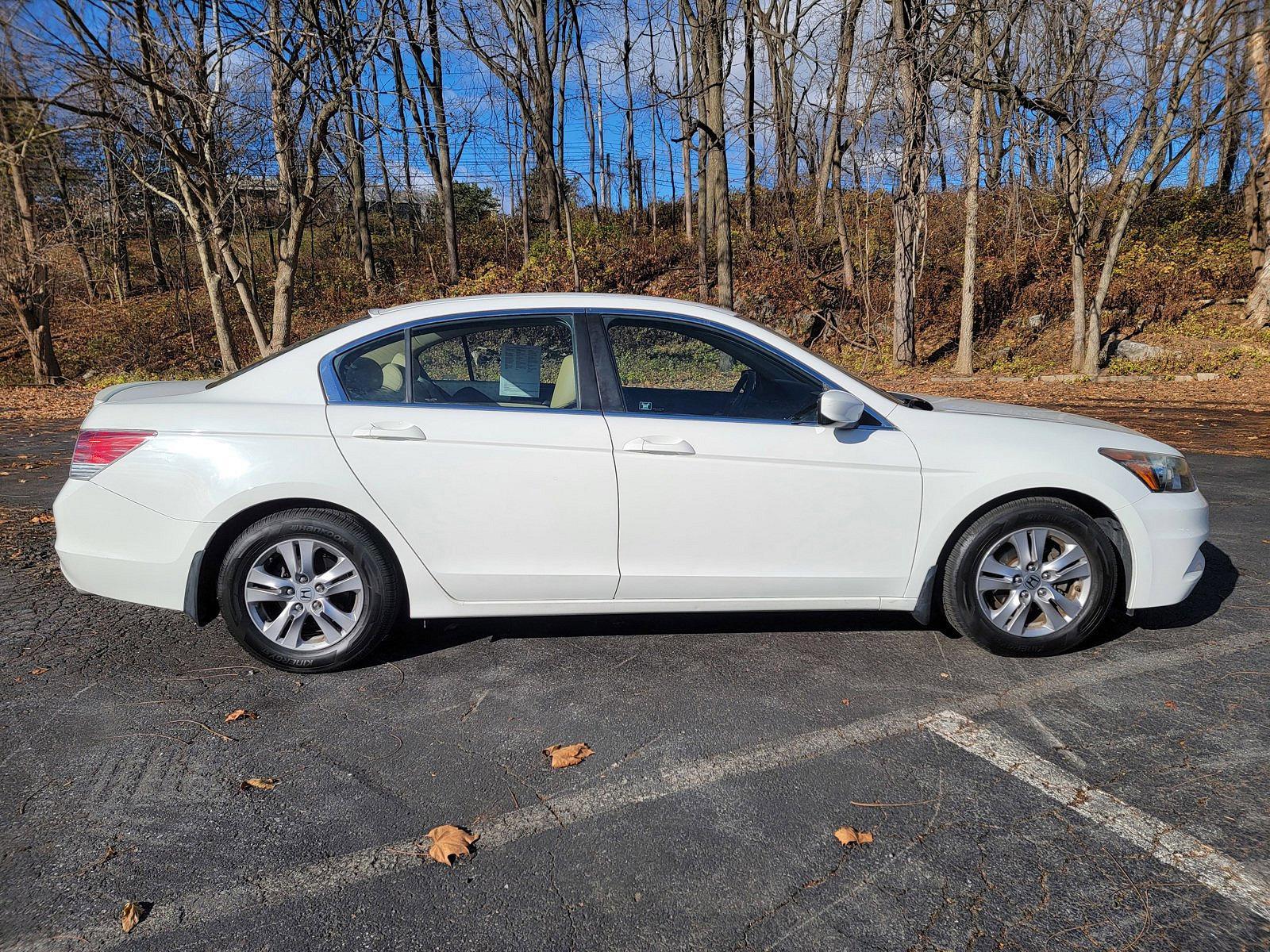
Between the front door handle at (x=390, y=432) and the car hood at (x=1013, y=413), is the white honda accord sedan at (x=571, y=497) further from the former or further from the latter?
the car hood at (x=1013, y=413)

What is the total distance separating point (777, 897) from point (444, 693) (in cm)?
176

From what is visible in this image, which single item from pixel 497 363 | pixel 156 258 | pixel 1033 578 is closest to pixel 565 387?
pixel 497 363

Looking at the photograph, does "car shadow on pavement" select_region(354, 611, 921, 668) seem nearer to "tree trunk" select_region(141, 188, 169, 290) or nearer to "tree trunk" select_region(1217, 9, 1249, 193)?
"tree trunk" select_region(1217, 9, 1249, 193)

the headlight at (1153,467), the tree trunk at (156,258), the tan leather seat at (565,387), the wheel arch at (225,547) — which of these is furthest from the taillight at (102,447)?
the tree trunk at (156,258)

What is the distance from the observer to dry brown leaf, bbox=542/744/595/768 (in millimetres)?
2928

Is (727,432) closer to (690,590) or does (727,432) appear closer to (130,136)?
(690,590)

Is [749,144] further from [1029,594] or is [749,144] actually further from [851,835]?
[851,835]

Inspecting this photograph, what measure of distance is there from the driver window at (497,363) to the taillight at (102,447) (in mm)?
1228

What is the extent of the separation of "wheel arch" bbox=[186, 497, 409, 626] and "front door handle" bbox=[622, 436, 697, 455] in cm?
117

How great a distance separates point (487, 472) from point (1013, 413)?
2637 mm

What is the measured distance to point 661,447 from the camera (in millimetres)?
3590

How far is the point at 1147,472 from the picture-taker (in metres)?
3.81

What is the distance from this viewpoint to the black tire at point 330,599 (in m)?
3.57

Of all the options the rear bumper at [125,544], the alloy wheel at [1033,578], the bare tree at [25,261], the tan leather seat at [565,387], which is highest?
the bare tree at [25,261]
